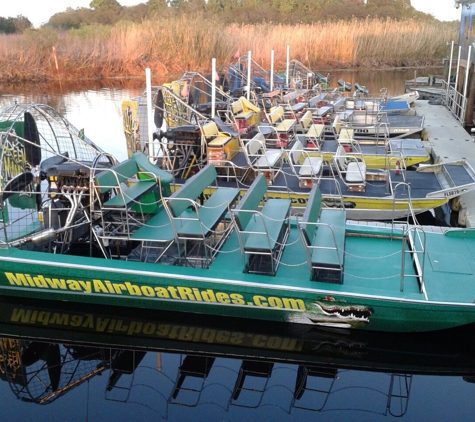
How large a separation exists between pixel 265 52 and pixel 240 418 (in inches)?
1068

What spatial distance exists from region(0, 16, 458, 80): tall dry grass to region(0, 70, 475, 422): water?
983 inches

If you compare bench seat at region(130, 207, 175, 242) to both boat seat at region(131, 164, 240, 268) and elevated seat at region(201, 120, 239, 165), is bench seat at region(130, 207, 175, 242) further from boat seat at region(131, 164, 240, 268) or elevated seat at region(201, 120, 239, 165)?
elevated seat at region(201, 120, 239, 165)

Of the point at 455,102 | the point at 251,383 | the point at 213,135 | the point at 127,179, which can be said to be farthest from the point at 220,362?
the point at 455,102

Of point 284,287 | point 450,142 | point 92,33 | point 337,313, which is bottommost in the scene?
point 337,313

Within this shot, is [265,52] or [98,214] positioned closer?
[98,214]

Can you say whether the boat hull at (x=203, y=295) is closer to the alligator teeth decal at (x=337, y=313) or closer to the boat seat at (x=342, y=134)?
the alligator teeth decal at (x=337, y=313)

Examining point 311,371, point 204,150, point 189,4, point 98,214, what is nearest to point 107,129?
point 204,150

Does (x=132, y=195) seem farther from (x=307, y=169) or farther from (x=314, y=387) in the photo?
(x=307, y=169)

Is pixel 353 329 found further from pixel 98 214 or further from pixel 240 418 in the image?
pixel 98 214

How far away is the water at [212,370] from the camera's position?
5371 millimetres

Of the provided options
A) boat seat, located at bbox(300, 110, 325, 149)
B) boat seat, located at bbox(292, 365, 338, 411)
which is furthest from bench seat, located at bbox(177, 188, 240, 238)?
boat seat, located at bbox(300, 110, 325, 149)

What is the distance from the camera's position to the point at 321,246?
6418 millimetres

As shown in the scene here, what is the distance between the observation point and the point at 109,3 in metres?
63.7

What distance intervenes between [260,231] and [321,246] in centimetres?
82
